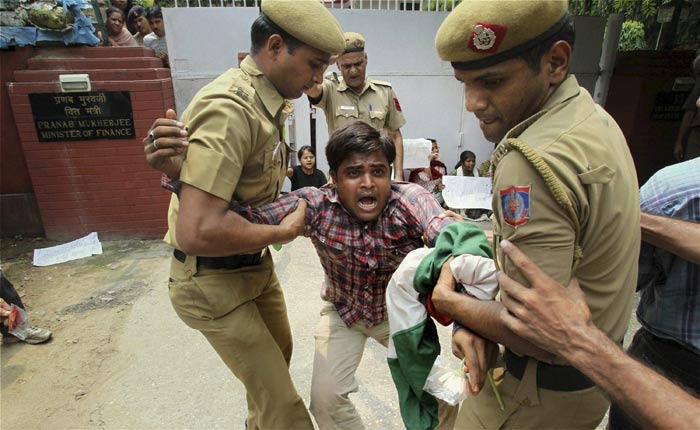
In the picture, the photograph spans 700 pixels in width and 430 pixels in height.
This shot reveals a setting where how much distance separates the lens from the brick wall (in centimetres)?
454

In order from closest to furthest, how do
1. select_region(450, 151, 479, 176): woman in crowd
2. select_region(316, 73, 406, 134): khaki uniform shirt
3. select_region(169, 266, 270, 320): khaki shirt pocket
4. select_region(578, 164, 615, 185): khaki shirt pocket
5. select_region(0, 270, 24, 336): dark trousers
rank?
select_region(578, 164, 615, 185): khaki shirt pocket, select_region(169, 266, 270, 320): khaki shirt pocket, select_region(0, 270, 24, 336): dark trousers, select_region(316, 73, 406, 134): khaki uniform shirt, select_region(450, 151, 479, 176): woman in crowd

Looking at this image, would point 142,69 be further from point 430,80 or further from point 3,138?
point 430,80

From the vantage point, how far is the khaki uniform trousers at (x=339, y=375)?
204 cm

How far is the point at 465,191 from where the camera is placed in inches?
217

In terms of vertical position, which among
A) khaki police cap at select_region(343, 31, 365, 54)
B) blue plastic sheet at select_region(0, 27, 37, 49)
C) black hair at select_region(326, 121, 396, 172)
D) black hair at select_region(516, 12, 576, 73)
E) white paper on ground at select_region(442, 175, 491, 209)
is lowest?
white paper on ground at select_region(442, 175, 491, 209)

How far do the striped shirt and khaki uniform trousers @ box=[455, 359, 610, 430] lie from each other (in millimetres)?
471

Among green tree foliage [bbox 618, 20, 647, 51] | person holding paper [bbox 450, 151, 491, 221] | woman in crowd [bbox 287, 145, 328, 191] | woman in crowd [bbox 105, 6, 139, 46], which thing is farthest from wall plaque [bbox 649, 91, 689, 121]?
woman in crowd [bbox 105, 6, 139, 46]

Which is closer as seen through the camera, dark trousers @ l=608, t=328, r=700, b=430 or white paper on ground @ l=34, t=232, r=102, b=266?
dark trousers @ l=608, t=328, r=700, b=430

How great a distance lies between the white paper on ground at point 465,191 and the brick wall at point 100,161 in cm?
357

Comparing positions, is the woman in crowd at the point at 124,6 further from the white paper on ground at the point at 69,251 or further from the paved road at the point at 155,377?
the paved road at the point at 155,377

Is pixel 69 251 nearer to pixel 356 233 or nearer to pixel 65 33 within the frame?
pixel 65 33

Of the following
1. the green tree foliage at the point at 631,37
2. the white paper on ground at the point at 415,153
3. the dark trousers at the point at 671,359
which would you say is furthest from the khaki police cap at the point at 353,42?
the green tree foliage at the point at 631,37

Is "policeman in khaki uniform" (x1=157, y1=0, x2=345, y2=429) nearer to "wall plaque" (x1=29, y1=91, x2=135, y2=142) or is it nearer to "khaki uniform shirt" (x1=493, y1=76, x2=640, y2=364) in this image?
"khaki uniform shirt" (x1=493, y1=76, x2=640, y2=364)

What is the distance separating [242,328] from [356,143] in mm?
1014
